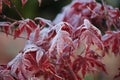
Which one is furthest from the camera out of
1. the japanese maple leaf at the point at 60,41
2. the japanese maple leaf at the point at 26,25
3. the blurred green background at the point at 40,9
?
the blurred green background at the point at 40,9

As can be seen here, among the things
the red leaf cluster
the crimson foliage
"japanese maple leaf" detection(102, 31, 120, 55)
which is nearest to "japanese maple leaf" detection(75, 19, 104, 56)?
the crimson foliage

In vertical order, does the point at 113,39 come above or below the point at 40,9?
above

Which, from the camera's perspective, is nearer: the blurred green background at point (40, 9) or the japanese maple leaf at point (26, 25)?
the japanese maple leaf at point (26, 25)

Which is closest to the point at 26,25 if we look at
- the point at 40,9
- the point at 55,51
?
the point at 55,51

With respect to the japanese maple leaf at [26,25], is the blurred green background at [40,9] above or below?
below

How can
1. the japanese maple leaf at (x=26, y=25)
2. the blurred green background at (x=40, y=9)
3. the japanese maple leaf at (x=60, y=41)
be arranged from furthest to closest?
the blurred green background at (x=40, y=9)
the japanese maple leaf at (x=26, y=25)
the japanese maple leaf at (x=60, y=41)

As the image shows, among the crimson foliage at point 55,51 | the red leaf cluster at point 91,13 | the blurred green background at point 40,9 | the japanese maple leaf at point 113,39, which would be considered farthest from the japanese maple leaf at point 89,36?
the blurred green background at point 40,9

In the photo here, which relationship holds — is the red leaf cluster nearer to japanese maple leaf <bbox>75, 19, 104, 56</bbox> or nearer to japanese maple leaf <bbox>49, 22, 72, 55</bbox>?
japanese maple leaf <bbox>75, 19, 104, 56</bbox>

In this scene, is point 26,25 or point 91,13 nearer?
point 26,25

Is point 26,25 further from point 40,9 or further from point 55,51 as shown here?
point 40,9

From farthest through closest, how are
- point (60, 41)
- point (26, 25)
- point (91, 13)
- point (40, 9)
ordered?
point (40, 9)
point (91, 13)
point (26, 25)
point (60, 41)

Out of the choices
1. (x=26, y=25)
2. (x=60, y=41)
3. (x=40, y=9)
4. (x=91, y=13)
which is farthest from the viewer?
(x=40, y=9)

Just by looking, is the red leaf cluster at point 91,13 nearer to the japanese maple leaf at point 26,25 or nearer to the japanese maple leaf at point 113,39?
the japanese maple leaf at point 113,39
